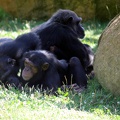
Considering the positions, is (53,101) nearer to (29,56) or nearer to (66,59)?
(29,56)

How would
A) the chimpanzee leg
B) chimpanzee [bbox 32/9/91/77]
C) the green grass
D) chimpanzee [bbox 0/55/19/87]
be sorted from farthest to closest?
chimpanzee [bbox 32/9/91/77], the chimpanzee leg, chimpanzee [bbox 0/55/19/87], the green grass

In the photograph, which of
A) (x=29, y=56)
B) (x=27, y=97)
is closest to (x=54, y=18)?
(x=29, y=56)

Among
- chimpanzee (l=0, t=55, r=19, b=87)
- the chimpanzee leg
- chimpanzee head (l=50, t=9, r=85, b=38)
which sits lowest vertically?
the chimpanzee leg

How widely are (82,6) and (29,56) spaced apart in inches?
390

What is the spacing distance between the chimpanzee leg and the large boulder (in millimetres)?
522

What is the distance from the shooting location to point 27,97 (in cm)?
614

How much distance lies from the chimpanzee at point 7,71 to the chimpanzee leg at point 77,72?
1.16 metres

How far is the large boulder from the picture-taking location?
22.1ft

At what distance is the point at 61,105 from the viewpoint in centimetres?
598

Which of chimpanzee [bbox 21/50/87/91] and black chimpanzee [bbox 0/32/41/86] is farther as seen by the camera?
black chimpanzee [bbox 0/32/41/86]

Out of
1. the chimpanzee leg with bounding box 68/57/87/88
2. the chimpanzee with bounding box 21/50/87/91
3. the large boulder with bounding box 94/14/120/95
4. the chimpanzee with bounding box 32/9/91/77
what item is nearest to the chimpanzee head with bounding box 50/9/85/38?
the chimpanzee with bounding box 32/9/91/77

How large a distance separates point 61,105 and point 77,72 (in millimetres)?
2017

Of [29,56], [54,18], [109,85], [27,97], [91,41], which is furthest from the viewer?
[91,41]

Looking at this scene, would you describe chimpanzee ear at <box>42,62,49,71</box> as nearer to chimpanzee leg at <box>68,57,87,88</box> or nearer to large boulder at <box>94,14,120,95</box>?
chimpanzee leg at <box>68,57,87,88</box>
